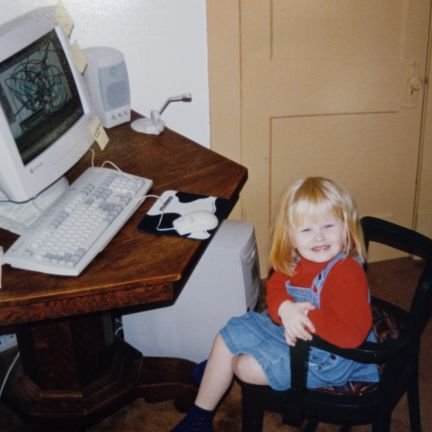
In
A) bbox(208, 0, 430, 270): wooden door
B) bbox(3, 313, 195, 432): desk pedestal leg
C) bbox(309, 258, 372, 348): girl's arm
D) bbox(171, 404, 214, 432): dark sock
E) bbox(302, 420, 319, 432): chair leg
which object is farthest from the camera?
bbox(208, 0, 430, 270): wooden door

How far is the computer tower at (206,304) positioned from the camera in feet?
6.82

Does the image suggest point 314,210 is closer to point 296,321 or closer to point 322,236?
point 322,236

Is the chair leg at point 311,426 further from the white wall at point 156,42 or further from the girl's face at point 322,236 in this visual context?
the white wall at point 156,42

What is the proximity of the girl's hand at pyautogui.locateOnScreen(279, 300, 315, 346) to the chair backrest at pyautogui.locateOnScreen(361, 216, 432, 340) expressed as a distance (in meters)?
0.23

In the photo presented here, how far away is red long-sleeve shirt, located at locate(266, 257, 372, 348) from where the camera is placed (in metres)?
1.46

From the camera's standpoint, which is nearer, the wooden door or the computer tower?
the computer tower

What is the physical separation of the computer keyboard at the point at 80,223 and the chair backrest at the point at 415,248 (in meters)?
0.60

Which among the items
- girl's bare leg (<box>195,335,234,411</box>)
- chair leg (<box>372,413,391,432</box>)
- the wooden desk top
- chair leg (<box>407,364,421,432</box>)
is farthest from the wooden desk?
chair leg (<box>407,364,421,432</box>)

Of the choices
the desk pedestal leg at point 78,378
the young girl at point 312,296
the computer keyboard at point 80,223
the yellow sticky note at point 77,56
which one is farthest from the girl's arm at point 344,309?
the yellow sticky note at point 77,56

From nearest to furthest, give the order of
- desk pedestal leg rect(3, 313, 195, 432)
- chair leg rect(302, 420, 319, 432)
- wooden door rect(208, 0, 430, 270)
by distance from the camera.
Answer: desk pedestal leg rect(3, 313, 195, 432) → chair leg rect(302, 420, 319, 432) → wooden door rect(208, 0, 430, 270)

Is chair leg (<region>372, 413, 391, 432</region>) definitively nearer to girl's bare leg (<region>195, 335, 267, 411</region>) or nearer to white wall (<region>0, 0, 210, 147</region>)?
girl's bare leg (<region>195, 335, 267, 411</region>)

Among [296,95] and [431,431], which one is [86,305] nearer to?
[431,431]

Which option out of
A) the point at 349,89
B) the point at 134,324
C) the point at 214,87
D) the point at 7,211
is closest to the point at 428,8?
the point at 349,89

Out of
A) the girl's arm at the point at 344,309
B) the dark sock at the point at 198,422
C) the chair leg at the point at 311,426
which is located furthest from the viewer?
the chair leg at the point at 311,426
